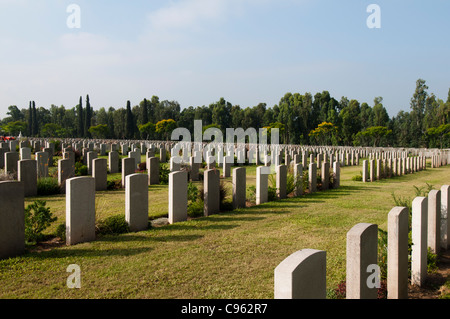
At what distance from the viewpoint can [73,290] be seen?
407 centimetres

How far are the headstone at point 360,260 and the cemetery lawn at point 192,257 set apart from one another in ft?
3.38

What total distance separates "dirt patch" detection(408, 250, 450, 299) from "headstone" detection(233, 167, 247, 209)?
480 centimetres

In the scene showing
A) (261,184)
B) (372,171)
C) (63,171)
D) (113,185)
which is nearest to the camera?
(261,184)

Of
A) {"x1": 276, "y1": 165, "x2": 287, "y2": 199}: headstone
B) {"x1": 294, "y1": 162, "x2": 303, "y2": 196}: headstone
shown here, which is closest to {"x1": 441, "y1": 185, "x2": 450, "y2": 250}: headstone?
{"x1": 276, "y1": 165, "x2": 287, "y2": 199}: headstone

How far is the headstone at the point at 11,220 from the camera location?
5062mm

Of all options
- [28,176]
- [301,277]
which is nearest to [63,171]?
[28,176]

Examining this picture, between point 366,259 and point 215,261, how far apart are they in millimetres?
2450

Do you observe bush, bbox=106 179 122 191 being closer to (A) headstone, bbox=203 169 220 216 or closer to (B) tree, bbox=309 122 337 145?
(A) headstone, bbox=203 169 220 216

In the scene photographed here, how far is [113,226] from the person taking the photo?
656 centimetres

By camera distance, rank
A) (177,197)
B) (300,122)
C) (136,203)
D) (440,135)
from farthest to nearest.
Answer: (300,122) → (440,135) → (177,197) → (136,203)

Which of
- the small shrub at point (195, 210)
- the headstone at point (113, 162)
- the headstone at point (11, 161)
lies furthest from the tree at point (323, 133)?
the small shrub at point (195, 210)

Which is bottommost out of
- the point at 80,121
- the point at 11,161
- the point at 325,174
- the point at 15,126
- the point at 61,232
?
the point at 61,232

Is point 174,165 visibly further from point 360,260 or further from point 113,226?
point 360,260

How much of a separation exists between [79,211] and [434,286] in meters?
5.43
